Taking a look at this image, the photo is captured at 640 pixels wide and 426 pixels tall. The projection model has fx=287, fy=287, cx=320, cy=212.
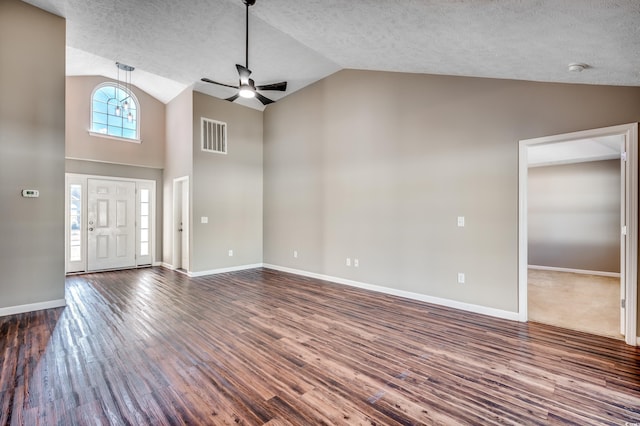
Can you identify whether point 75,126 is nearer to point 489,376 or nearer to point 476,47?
point 476,47

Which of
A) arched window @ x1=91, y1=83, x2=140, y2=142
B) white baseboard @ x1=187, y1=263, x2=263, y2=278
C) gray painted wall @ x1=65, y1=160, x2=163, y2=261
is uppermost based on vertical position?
arched window @ x1=91, y1=83, x2=140, y2=142

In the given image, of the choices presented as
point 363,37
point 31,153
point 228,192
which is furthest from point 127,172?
point 363,37

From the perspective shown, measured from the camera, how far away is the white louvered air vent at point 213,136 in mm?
6199

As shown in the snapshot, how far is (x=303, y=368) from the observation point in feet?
8.09

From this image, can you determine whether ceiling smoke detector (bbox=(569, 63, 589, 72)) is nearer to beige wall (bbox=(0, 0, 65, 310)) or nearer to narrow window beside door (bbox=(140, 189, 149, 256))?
beige wall (bbox=(0, 0, 65, 310))

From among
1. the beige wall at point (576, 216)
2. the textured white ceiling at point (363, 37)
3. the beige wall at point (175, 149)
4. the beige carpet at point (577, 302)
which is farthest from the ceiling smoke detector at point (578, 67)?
the beige wall at point (175, 149)

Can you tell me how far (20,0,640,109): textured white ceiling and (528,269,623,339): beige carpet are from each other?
267 cm

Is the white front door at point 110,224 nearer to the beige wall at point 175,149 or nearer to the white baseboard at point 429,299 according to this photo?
the beige wall at point 175,149

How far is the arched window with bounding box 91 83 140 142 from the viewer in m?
6.46

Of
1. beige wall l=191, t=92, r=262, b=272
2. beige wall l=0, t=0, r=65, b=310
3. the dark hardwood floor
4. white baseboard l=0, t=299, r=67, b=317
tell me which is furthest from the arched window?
the dark hardwood floor

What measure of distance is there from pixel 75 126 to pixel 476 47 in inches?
298

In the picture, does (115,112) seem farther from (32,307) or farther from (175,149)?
(32,307)

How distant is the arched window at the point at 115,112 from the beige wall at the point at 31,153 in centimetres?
229

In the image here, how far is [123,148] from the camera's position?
6.75 metres
